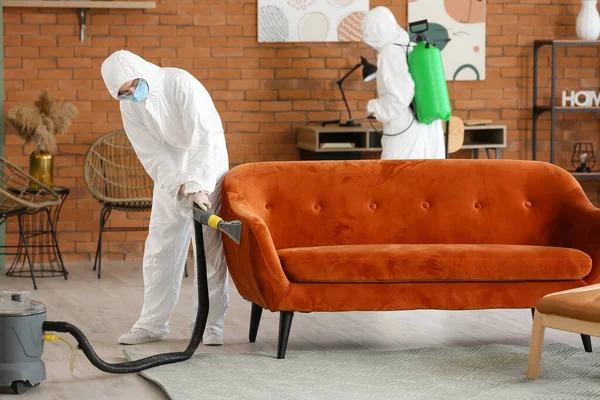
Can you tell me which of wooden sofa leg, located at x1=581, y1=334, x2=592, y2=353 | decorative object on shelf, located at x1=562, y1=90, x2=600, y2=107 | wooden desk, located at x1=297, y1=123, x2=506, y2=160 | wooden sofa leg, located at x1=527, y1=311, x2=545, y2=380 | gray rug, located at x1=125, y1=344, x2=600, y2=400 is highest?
decorative object on shelf, located at x1=562, y1=90, x2=600, y2=107

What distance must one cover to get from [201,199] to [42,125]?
263 cm

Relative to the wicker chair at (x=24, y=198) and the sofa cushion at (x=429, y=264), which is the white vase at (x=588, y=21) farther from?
the wicker chair at (x=24, y=198)

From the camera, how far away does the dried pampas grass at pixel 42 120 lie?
6273mm

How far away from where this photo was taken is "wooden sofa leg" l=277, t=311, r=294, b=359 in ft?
13.0

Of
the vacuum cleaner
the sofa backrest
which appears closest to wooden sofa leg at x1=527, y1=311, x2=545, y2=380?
the sofa backrest

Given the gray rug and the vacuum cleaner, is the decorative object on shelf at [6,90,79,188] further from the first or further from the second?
the vacuum cleaner

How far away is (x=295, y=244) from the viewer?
4418 millimetres

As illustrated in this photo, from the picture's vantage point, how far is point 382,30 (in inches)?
239

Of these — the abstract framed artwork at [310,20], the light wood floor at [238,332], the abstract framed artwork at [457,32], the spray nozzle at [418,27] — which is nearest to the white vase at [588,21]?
the abstract framed artwork at [457,32]

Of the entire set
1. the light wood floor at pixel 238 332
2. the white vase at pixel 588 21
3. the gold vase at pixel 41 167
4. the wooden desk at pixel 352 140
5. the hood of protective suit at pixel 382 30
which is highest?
the white vase at pixel 588 21

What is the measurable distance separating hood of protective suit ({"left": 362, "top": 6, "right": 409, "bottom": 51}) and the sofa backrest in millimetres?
1719

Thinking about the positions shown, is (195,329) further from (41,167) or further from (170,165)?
(41,167)

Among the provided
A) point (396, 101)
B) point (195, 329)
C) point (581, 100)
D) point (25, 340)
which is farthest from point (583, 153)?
point (25, 340)

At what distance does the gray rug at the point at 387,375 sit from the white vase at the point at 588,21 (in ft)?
11.6
